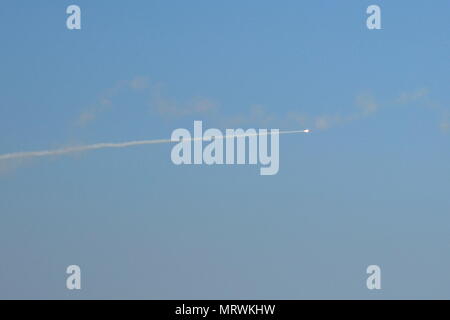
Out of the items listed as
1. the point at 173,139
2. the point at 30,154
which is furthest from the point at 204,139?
the point at 30,154

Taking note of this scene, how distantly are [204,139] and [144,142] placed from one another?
609cm

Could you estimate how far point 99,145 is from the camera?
120 meters
